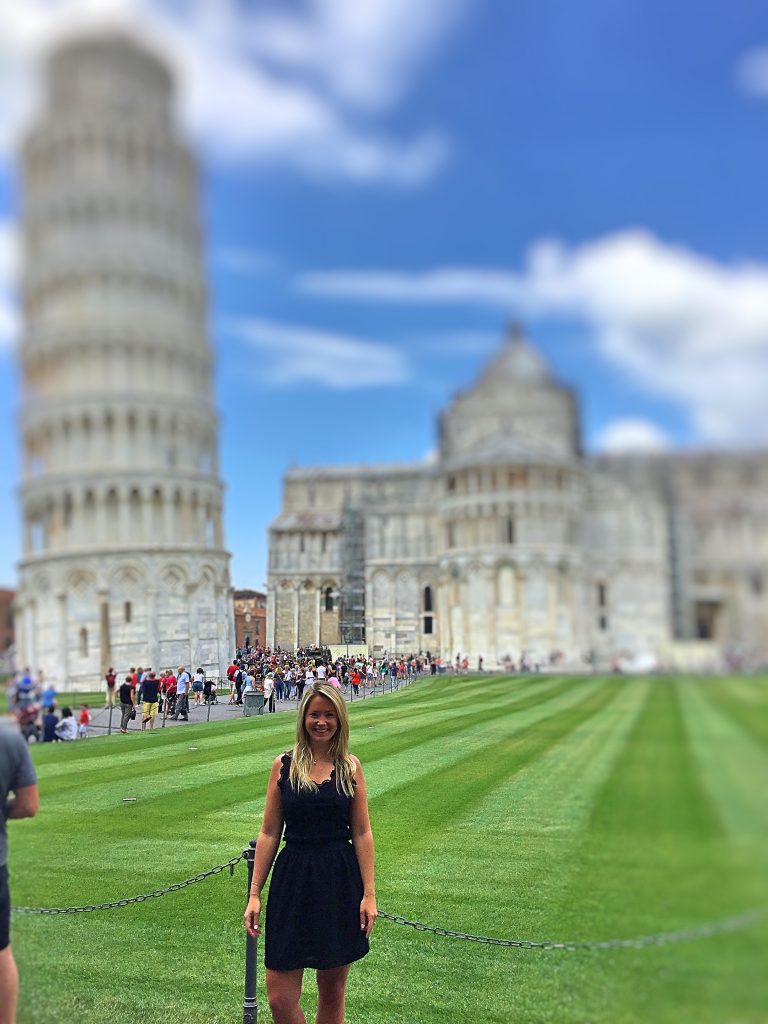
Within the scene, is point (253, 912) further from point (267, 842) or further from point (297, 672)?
point (297, 672)

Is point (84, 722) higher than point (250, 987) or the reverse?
higher

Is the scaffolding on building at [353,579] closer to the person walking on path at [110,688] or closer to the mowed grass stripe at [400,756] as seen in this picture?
the mowed grass stripe at [400,756]

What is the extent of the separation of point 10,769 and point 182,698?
330cm

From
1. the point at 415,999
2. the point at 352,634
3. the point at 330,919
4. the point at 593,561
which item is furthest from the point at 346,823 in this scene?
the point at 593,561

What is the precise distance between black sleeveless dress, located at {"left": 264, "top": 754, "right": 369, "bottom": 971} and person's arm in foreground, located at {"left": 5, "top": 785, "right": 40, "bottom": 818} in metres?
1.84

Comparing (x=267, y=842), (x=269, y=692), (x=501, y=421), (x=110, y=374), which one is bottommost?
(x=267, y=842)

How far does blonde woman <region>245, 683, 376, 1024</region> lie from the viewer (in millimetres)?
6316

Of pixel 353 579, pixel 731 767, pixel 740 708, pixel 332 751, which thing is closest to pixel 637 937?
pixel 731 767

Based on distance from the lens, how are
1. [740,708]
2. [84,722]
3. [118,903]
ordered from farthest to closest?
[84,722], [118,903], [740,708]

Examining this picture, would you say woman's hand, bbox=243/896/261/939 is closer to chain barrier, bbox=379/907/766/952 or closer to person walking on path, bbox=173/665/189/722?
chain barrier, bbox=379/907/766/952

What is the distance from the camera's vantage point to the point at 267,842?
654 cm

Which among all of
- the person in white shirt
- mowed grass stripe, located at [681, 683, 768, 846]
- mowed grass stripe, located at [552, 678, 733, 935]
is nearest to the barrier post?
mowed grass stripe, located at [552, 678, 733, 935]

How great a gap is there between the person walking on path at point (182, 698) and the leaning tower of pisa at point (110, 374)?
2.10 metres

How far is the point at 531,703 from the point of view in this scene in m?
10.6
